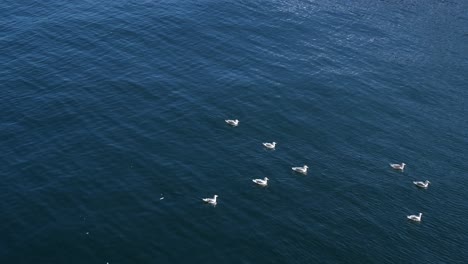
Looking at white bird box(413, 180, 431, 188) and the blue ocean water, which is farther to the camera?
white bird box(413, 180, 431, 188)

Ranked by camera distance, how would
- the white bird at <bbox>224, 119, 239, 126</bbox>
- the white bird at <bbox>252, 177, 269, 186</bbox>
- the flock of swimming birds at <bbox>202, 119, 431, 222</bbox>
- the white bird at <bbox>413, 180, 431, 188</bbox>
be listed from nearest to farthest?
the flock of swimming birds at <bbox>202, 119, 431, 222</bbox>
the white bird at <bbox>252, 177, 269, 186</bbox>
the white bird at <bbox>413, 180, 431, 188</bbox>
the white bird at <bbox>224, 119, 239, 126</bbox>

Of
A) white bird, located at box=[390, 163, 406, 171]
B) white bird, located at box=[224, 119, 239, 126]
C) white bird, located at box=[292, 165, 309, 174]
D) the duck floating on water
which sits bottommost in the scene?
white bird, located at box=[292, 165, 309, 174]

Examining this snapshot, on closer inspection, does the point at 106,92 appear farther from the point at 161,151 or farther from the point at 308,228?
the point at 308,228

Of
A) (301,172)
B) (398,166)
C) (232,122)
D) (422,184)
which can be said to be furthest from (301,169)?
(422,184)

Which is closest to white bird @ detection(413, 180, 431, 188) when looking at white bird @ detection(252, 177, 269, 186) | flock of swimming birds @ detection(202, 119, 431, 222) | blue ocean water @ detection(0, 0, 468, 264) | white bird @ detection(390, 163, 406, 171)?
flock of swimming birds @ detection(202, 119, 431, 222)

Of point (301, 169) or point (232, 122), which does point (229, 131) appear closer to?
point (232, 122)

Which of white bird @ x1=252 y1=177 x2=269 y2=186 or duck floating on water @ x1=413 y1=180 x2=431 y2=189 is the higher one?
duck floating on water @ x1=413 y1=180 x2=431 y2=189

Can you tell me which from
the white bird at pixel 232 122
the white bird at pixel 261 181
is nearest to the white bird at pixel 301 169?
the white bird at pixel 261 181

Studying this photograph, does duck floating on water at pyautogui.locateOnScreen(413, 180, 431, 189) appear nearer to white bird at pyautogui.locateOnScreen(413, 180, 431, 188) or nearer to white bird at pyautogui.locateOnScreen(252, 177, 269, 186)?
white bird at pyautogui.locateOnScreen(413, 180, 431, 188)

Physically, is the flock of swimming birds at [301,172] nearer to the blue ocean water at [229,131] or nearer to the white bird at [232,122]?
the white bird at [232,122]

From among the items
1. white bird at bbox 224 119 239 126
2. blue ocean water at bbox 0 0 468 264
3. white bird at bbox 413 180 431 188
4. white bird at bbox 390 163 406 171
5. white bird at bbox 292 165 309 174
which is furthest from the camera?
white bird at bbox 224 119 239 126
